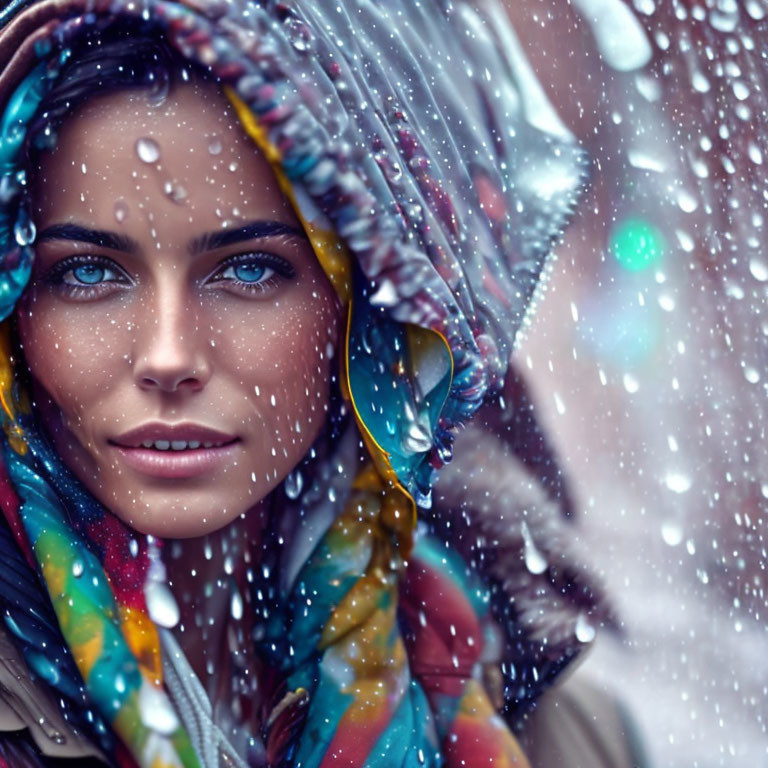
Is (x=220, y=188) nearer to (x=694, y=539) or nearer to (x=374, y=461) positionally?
(x=374, y=461)

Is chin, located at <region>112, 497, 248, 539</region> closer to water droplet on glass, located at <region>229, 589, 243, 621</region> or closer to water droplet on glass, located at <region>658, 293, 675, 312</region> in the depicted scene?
water droplet on glass, located at <region>229, 589, 243, 621</region>

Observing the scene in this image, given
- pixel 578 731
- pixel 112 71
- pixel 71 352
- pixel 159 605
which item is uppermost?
pixel 112 71

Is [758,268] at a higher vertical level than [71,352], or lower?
higher

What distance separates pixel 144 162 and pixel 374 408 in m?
0.35

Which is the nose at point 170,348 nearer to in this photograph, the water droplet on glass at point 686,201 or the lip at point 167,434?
the lip at point 167,434

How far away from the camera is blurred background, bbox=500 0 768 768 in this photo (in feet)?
5.51

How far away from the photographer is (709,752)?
69.7 inches

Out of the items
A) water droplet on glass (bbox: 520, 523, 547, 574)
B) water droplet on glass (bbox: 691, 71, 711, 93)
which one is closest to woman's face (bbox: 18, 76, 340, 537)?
water droplet on glass (bbox: 520, 523, 547, 574)

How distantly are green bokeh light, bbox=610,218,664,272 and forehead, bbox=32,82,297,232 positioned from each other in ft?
2.46

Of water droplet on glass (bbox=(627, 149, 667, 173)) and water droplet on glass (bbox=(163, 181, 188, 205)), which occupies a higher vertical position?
water droplet on glass (bbox=(627, 149, 667, 173))

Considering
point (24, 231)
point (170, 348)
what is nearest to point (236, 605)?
point (170, 348)

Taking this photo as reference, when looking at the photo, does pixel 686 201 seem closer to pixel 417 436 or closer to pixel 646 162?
pixel 646 162

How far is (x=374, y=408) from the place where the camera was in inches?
50.5

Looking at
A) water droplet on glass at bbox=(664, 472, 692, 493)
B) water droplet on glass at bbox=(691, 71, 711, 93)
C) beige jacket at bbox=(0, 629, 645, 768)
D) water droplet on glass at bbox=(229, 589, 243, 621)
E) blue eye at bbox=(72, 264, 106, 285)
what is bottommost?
beige jacket at bbox=(0, 629, 645, 768)
